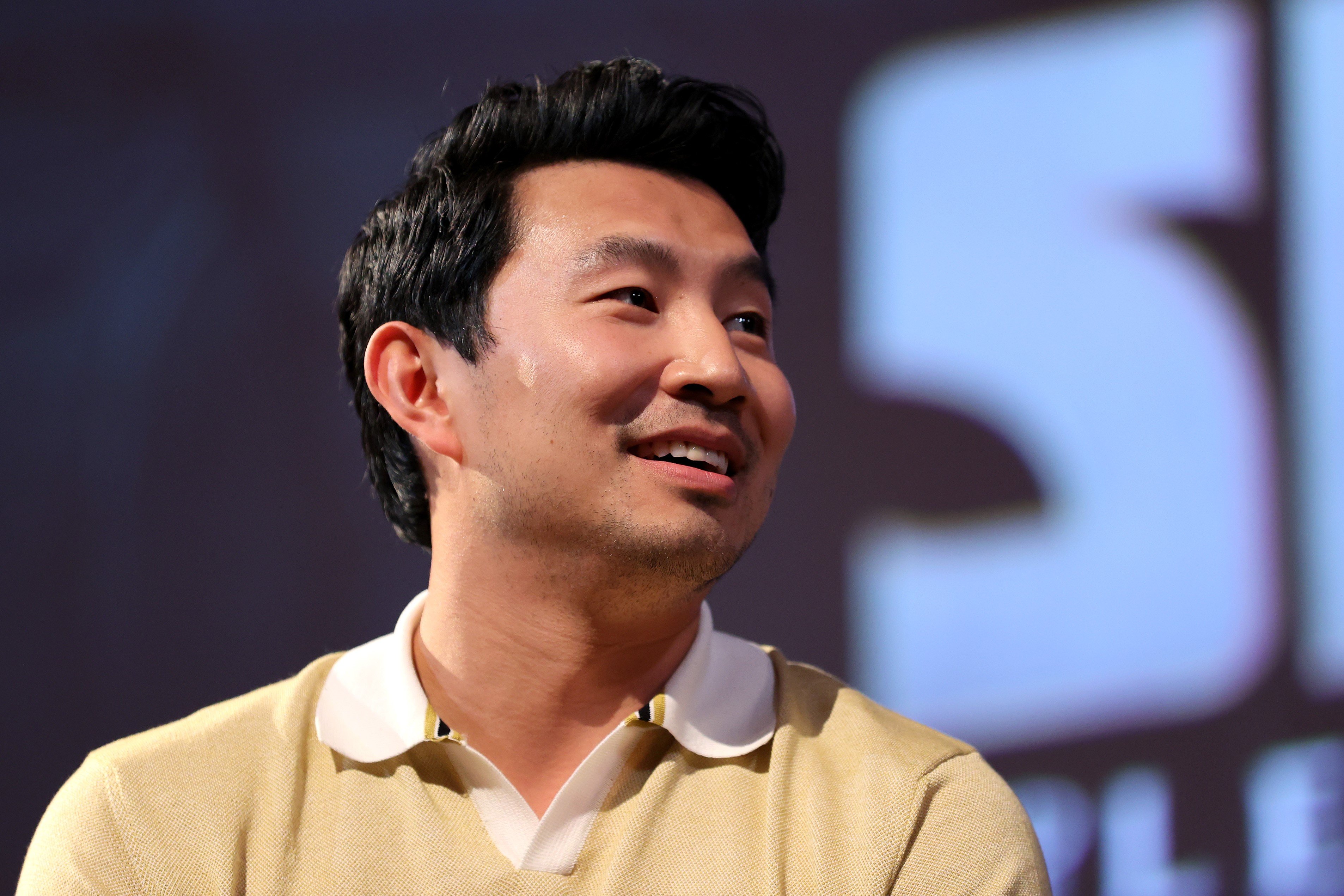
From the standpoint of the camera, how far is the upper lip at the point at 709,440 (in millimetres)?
1029

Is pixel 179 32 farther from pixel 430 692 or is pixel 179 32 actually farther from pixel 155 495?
pixel 430 692

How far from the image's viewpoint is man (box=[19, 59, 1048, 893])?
1017 millimetres

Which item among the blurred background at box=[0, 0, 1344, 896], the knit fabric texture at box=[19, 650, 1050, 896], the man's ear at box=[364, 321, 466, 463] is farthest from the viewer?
the blurred background at box=[0, 0, 1344, 896]

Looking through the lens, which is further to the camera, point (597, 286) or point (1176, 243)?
point (1176, 243)

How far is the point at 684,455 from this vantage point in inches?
41.3

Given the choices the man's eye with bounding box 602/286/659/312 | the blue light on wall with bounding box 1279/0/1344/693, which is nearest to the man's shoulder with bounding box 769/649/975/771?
the man's eye with bounding box 602/286/659/312

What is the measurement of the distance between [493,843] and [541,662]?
0.54 ft

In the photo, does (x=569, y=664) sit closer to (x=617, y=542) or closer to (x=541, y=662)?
(x=541, y=662)

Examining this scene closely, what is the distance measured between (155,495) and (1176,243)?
A: 5.70 ft

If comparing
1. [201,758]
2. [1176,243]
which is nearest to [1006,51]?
[1176,243]

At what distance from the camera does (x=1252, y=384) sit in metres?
2.06

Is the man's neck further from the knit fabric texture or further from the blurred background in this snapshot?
the blurred background

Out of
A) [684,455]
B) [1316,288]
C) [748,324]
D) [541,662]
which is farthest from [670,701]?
[1316,288]

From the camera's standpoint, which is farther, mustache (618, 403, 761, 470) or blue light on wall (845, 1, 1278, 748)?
blue light on wall (845, 1, 1278, 748)
